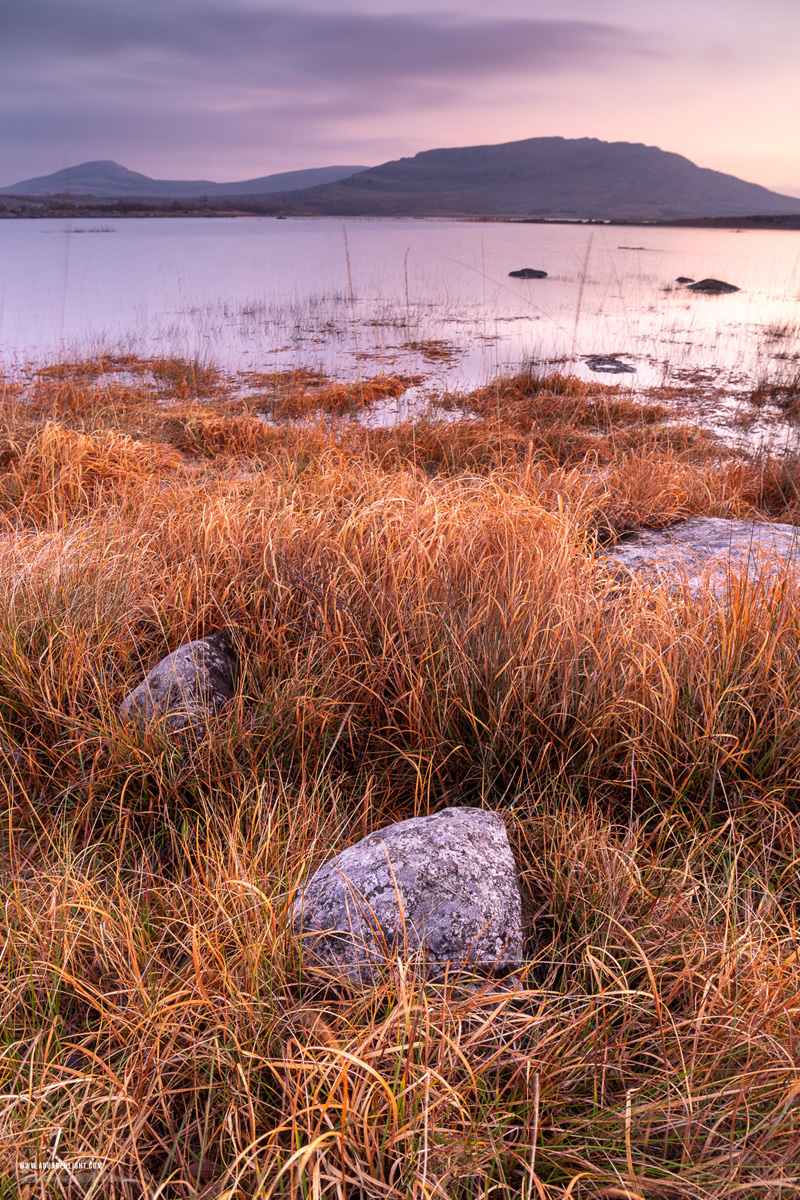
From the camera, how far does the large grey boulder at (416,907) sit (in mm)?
1193

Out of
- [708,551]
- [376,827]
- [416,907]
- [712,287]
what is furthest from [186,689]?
[712,287]

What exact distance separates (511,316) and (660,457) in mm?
12170

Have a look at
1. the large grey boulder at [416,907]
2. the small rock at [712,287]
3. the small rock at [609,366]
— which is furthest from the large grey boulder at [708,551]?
the small rock at [712,287]

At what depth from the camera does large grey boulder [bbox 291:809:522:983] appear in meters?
1.19

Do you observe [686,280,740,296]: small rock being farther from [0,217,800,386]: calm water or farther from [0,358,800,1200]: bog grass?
[0,358,800,1200]: bog grass

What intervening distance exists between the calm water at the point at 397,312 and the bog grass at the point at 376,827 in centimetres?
334

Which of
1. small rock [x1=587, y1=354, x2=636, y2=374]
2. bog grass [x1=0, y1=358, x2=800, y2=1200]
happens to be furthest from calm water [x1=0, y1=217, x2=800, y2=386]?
bog grass [x1=0, y1=358, x2=800, y2=1200]

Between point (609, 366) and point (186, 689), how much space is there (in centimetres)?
1030

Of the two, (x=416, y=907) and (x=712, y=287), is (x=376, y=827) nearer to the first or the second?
(x=416, y=907)

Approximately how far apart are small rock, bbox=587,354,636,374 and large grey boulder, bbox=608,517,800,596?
7357mm

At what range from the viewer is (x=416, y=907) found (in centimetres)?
125

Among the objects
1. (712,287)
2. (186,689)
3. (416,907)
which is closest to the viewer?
(416,907)

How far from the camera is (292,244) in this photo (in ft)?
113

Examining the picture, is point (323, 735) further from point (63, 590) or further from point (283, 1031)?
point (63, 590)
